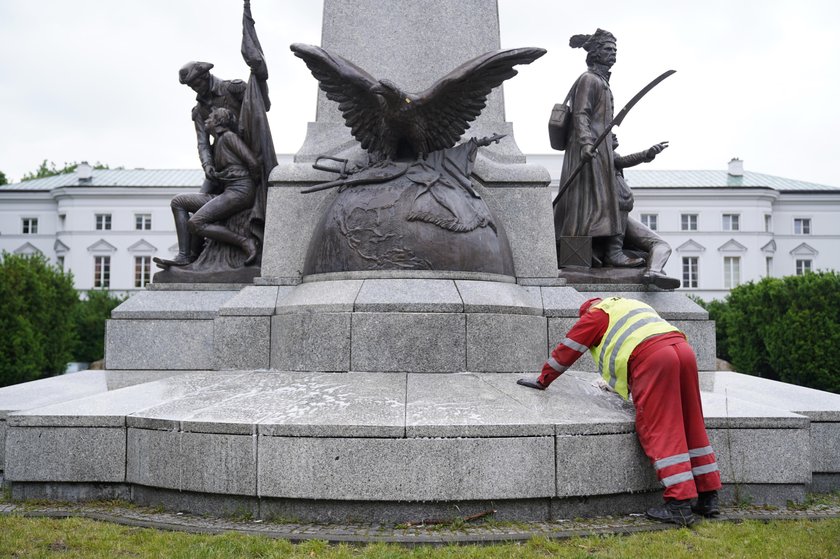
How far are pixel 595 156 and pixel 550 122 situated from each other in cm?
81

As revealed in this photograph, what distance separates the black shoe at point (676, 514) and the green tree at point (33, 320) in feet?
72.4

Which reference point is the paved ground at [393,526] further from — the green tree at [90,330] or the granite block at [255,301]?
the green tree at [90,330]

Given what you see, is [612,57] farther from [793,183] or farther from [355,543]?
[793,183]

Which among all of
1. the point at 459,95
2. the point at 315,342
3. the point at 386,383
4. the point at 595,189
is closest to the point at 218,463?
the point at 386,383

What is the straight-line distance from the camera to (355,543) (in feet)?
16.2

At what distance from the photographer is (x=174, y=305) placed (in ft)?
31.1

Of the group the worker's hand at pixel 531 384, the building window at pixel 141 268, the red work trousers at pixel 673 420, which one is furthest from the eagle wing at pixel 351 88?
the building window at pixel 141 268

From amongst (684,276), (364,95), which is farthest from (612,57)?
(684,276)

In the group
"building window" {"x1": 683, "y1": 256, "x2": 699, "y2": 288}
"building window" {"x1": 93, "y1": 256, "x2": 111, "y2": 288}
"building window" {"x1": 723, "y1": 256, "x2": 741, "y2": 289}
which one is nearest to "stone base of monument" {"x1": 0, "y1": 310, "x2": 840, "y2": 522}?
Result: "building window" {"x1": 683, "y1": 256, "x2": 699, "y2": 288}

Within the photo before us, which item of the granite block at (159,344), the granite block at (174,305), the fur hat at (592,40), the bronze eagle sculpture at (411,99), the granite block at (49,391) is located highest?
the fur hat at (592,40)

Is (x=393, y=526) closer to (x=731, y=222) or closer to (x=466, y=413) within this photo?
(x=466, y=413)

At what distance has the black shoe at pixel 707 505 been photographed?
5.59m

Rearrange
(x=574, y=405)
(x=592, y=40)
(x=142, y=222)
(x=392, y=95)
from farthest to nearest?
(x=142, y=222) → (x=592, y=40) → (x=392, y=95) → (x=574, y=405)

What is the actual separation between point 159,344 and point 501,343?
4.58 m
